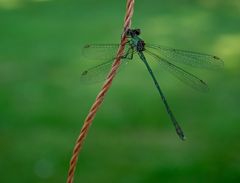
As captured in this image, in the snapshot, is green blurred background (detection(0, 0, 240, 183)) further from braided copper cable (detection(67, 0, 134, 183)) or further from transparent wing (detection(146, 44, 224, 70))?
braided copper cable (detection(67, 0, 134, 183))

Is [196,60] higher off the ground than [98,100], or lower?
higher

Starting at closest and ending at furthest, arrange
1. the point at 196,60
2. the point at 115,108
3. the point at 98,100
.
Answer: the point at 98,100 < the point at 196,60 < the point at 115,108

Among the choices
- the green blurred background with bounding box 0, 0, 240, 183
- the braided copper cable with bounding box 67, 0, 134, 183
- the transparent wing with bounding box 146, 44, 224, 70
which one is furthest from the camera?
the green blurred background with bounding box 0, 0, 240, 183

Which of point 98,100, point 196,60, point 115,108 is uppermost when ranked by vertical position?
point 115,108

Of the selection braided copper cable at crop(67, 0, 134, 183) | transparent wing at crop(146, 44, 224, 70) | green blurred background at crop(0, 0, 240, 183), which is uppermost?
green blurred background at crop(0, 0, 240, 183)

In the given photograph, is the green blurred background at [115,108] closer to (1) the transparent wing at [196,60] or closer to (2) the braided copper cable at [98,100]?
(1) the transparent wing at [196,60]

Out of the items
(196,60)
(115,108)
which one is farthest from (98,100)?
(115,108)

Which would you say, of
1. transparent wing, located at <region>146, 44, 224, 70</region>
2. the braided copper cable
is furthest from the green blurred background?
the braided copper cable

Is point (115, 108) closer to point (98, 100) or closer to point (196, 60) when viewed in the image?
point (196, 60)
